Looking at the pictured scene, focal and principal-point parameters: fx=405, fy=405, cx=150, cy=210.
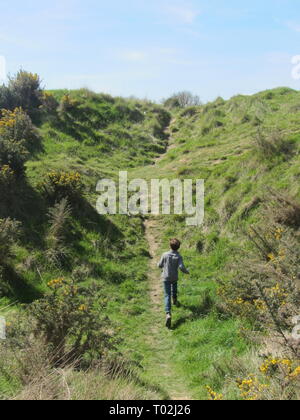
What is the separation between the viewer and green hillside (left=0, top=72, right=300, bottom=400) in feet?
18.8

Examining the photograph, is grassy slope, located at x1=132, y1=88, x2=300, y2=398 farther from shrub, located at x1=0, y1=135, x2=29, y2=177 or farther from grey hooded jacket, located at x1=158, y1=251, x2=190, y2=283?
shrub, located at x1=0, y1=135, x2=29, y2=177

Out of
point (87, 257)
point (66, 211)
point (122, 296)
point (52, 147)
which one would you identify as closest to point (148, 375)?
point (122, 296)

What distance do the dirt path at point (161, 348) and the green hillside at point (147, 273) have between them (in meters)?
0.04

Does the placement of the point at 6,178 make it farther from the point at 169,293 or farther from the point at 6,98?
the point at 6,98

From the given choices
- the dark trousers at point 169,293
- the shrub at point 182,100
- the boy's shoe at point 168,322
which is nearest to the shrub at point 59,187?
the dark trousers at point 169,293

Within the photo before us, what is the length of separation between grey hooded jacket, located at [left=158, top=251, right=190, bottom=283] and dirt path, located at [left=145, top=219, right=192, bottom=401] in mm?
895

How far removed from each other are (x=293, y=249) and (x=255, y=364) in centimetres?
271

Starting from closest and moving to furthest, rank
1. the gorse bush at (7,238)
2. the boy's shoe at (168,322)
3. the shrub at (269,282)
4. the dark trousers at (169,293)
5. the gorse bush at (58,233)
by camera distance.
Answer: the shrub at (269,282)
the boy's shoe at (168,322)
the dark trousers at (169,293)
the gorse bush at (7,238)
the gorse bush at (58,233)

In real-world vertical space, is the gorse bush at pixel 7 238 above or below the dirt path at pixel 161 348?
above

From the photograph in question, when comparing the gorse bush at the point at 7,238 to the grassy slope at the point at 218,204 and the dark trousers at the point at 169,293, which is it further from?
the grassy slope at the point at 218,204

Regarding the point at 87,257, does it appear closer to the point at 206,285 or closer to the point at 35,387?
the point at 206,285

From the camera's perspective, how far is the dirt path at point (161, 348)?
6488mm

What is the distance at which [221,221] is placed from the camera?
12.5 m

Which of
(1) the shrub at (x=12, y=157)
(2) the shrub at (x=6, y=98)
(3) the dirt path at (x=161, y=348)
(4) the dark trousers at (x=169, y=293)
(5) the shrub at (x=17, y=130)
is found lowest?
(3) the dirt path at (x=161, y=348)
